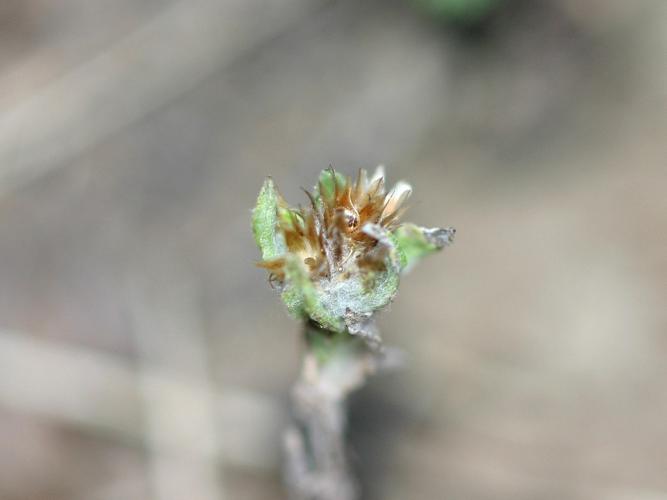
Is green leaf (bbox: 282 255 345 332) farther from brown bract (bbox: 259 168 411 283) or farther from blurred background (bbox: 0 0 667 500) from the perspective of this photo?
blurred background (bbox: 0 0 667 500)

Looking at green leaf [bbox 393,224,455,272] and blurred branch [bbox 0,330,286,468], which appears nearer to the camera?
green leaf [bbox 393,224,455,272]

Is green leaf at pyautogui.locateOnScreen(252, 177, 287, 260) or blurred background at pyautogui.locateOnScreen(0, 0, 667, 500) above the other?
blurred background at pyautogui.locateOnScreen(0, 0, 667, 500)

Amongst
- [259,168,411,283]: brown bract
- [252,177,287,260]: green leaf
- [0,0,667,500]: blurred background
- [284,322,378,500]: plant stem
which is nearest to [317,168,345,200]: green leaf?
[259,168,411,283]: brown bract

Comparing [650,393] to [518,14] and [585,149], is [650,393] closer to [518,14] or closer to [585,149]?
[585,149]

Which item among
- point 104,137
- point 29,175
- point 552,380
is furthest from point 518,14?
point 29,175

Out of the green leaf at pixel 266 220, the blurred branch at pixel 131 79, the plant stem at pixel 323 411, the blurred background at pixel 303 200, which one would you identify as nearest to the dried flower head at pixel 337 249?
the green leaf at pixel 266 220

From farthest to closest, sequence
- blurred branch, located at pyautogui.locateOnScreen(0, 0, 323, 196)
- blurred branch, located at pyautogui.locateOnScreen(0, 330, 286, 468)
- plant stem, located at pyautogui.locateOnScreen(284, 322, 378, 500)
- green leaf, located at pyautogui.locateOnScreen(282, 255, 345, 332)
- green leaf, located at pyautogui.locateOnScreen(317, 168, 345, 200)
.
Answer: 1. blurred branch, located at pyautogui.locateOnScreen(0, 0, 323, 196)
2. blurred branch, located at pyautogui.locateOnScreen(0, 330, 286, 468)
3. plant stem, located at pyautogui.locateOnScreen(284, 322, 378, 500)
4. green leaf, located at pyautogui.locateOnScreen(317, 168, 345, 200)
5. green leaf, located at pyautogui.locateOnScreen(282, 255, 345, 332)

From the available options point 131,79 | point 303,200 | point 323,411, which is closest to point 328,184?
point 323,411

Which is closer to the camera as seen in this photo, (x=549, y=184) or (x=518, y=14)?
(x=549, y=184)
